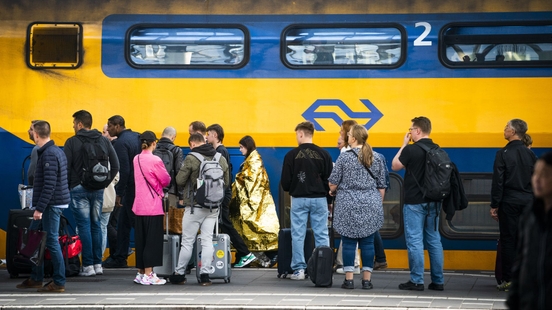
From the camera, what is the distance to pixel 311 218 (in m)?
10.9

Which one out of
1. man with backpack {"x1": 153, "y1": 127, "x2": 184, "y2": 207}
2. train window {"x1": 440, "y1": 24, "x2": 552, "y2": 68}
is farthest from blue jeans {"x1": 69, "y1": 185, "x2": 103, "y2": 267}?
train window {"x1": 440, "y1": 24, "x2": 552, "y2": 68}

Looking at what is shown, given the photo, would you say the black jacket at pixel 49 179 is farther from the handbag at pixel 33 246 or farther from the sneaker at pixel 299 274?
the sneaker at pixel 299 274

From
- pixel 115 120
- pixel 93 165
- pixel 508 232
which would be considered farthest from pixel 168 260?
pixel 508 232

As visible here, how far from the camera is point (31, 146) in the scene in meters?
12.0

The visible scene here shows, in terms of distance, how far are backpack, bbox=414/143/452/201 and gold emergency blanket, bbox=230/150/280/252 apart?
8.13 ft

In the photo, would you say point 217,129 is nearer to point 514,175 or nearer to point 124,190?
point 124,190

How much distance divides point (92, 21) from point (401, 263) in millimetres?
5092

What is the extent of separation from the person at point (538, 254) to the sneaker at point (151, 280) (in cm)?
646

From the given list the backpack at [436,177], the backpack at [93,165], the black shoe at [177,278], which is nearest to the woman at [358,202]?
the backpack at [436,177]

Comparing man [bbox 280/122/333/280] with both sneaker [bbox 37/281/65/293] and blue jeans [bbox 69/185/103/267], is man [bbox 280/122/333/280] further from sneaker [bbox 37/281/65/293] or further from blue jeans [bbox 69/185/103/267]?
sneaker [bbox 37/281/65/293]

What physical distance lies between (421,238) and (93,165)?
4040 mm

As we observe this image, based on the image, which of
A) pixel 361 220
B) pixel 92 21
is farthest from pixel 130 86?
pixel 361 220

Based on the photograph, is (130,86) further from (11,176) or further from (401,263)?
(401,263)

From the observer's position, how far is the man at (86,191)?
11.2 m
